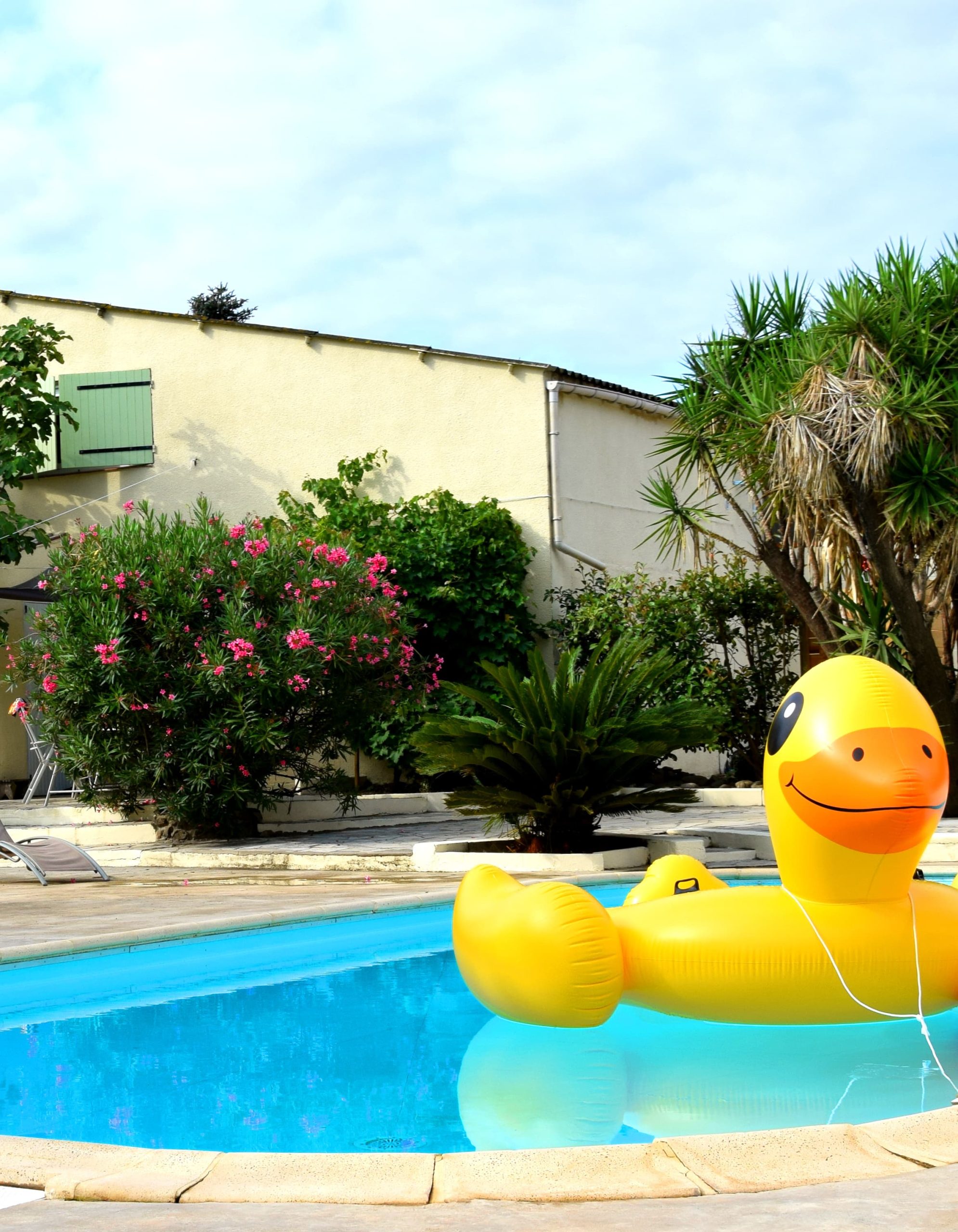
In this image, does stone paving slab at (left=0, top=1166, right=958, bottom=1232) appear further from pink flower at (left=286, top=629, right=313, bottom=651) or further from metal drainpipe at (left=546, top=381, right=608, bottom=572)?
metal drainpipe at (left=546, top=381, right=608, bottom=572)

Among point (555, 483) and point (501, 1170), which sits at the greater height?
point (555, 483)

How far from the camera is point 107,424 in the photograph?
1859cm

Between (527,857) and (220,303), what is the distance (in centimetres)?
3060

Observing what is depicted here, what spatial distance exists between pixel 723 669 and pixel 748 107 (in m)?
A: 9.11

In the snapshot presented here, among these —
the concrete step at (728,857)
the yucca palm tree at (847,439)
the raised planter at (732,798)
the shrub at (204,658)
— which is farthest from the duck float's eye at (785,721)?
the raised planter at (732,798)

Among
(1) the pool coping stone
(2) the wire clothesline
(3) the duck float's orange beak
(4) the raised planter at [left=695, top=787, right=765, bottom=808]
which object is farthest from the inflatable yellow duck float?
(2) the wire clothesline

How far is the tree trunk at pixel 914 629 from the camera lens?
11555mm

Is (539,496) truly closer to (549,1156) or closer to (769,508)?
(769,508)

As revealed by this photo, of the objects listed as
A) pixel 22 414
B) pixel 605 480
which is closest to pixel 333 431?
pixel 605 480

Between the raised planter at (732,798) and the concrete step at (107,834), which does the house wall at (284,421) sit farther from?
the concrete step at (107,834)

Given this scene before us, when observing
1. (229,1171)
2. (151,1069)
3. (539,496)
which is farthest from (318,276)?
(229,1171)

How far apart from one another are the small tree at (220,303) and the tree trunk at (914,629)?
92.3 ft

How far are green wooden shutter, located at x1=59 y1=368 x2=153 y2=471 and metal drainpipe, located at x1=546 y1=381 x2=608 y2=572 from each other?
19.6 ft

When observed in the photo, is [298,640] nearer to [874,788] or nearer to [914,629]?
[914,629]
